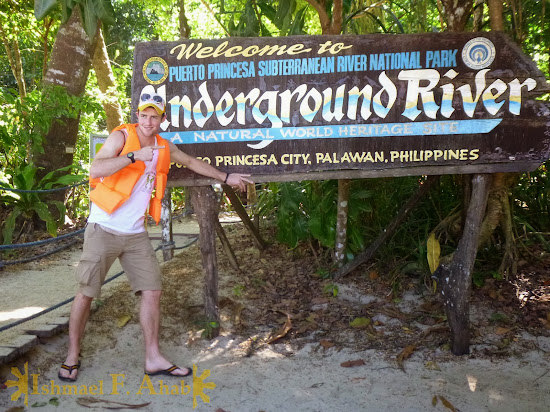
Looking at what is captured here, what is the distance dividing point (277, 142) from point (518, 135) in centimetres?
183

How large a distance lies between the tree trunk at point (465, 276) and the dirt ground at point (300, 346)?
0.16 metres

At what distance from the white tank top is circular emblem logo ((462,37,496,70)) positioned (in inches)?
96.1

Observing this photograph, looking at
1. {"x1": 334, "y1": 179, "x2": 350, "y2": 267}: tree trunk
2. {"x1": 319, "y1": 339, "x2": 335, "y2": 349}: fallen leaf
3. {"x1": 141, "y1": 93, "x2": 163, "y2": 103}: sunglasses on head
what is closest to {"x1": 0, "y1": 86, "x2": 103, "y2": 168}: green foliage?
{"x1": 141, "y1": 93, "x2": 163, "y2": 103}: sunglasses on head

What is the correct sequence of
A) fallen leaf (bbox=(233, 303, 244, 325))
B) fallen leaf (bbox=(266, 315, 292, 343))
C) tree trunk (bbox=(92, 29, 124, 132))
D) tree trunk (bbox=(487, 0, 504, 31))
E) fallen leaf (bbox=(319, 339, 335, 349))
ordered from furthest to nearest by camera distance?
tree trunk (bbox=(92, 29, 124, 132)) → fallen leaf (bbox=(233, 303, 244, 325)) → tree trunk (bbox=(487, 0, 504, 31)) → fallen leaf (bbox=(266, 315, 292, 343)) → fallen leaf (bbox=(319, 339, 335, 349))

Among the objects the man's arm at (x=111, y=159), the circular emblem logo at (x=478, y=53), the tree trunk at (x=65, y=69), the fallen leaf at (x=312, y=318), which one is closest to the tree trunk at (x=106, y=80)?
the tree trunk at (x=65, y=69)

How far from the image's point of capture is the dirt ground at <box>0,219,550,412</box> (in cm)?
335

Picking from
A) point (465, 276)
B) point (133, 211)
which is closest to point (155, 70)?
point (133, 211)

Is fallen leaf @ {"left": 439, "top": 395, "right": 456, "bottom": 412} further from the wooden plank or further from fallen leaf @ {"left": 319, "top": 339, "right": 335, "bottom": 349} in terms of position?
the wooden plank

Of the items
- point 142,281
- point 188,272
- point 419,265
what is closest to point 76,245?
point 188,272

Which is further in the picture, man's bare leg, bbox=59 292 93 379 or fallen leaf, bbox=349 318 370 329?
fallen leaf, bbox=349 318 370 329

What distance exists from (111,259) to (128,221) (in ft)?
0.98

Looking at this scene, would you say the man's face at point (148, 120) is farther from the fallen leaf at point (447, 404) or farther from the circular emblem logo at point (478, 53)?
the fallen leaf at point (447, 404)

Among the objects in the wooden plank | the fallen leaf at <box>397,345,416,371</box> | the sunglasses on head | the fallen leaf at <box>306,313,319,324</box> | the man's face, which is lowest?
the fallen leaf at <box>397,345,416,371</box>

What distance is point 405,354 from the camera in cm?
393
